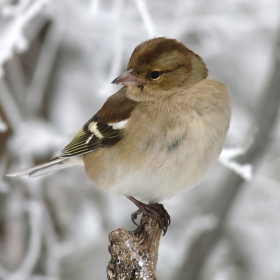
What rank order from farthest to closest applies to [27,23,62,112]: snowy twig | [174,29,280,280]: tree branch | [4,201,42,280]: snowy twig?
[27,23,62,112]: snowy twig, [4,201,42,280]: snowy twig, [174,29,280,280]: tree branch

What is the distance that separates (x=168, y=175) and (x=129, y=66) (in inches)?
26.6

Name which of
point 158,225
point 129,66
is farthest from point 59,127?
point 158,225

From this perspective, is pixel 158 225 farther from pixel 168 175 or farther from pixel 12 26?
pixel 12 26

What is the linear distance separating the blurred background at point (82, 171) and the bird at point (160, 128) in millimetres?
1359

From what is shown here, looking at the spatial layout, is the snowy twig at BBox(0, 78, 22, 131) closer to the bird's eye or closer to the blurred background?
the blurred background

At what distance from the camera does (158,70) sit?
3.05 m

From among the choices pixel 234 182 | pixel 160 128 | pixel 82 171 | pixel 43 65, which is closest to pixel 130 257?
pixel 160 128

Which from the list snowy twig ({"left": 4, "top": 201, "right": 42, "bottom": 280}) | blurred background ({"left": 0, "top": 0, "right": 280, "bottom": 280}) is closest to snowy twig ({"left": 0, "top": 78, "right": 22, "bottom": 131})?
blurred background ({"left": 0, "top": 0, "right": 280, "bottom": 280})

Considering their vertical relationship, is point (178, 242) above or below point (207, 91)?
below

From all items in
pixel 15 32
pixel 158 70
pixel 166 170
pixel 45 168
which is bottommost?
pixel 166 170

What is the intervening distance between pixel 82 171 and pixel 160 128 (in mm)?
3235

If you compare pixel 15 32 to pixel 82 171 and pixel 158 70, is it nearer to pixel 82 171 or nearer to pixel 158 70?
pixel 158 70

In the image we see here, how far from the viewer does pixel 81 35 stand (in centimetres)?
577

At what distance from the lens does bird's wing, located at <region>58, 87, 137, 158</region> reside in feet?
10.2
